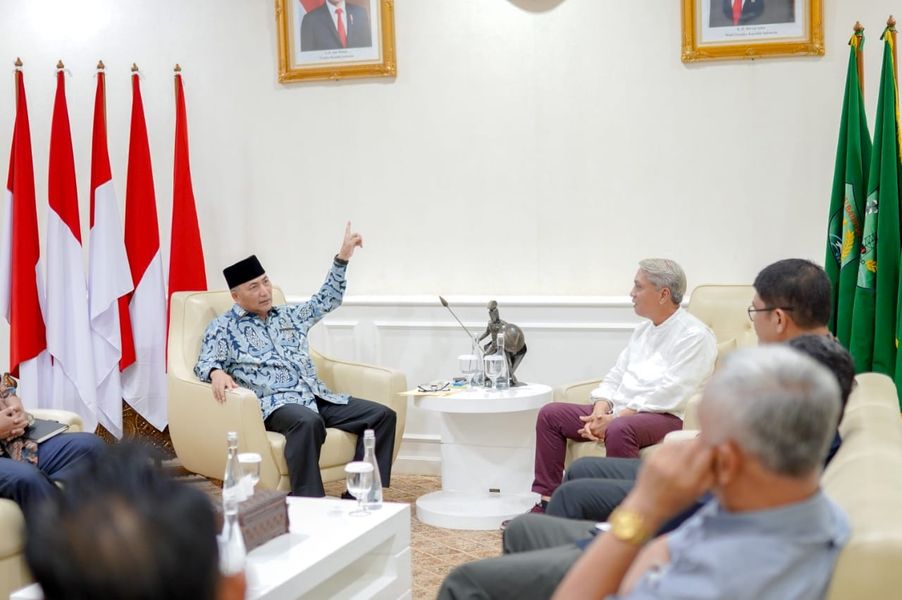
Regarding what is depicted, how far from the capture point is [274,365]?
15.1ft

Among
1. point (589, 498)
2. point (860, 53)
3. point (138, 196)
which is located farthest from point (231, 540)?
point (860, 53)

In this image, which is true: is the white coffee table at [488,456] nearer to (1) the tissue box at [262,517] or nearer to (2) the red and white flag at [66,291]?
(1) the tissue box at [262,517]

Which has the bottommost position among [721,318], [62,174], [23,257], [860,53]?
[721,318]

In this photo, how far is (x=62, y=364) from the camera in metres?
5.24

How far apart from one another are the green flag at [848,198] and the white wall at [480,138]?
305mm

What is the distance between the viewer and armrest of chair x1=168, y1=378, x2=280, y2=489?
414 centimetres

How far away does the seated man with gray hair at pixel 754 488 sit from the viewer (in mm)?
1420

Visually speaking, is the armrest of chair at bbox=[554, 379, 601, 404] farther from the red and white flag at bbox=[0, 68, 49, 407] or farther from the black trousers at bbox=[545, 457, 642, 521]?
the red and white flag at bbox=[0, 68, 49, 407]

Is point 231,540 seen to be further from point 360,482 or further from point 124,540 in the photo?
point 124,540

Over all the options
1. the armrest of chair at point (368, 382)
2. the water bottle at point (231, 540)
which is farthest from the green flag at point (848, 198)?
the water bottle at point (231, 540)

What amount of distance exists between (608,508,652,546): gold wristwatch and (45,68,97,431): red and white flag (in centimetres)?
421

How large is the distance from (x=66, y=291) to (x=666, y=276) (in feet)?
10.2

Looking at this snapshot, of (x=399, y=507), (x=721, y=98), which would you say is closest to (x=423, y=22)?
(x=721, y=98)

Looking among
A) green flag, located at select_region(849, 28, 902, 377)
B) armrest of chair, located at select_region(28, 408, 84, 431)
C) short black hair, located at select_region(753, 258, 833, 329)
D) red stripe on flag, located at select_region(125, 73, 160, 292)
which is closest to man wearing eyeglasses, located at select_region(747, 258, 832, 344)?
short black hair, located at select_region(753, 258, 833, 329)
